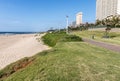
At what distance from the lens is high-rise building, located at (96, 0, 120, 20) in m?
117

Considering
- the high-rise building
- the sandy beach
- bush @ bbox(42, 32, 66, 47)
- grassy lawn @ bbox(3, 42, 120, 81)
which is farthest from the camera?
the high-rise building

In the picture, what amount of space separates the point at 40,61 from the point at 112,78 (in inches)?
124

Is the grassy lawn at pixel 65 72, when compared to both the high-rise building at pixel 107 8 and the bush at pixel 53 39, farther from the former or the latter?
the high-rise building at pixel 107 8

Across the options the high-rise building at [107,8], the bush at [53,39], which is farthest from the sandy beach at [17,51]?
the high-rise building at [107,8]

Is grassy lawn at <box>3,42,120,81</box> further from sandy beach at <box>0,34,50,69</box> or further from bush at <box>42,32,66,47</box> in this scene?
bush at <box>42,32,66,47</box>

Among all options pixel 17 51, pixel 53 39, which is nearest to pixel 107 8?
pixel 53 39

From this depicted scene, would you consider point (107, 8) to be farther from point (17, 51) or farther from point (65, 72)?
point (65, 72)

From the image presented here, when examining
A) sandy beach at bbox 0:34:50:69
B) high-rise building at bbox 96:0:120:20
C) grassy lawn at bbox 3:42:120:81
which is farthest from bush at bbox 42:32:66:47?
high-rise building at bbox 96:0:120:20

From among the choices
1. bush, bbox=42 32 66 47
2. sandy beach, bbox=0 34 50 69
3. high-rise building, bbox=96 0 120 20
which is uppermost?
high-rise building, bbox=96 0 120 20

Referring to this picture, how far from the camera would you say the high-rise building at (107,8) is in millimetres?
117469

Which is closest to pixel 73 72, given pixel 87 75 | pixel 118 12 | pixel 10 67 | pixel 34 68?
pixel 87 75

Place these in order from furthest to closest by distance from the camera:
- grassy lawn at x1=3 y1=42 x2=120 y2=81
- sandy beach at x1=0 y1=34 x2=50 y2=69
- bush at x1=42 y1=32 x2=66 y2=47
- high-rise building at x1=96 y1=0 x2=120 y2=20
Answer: high-rise building at x1=96 y1=0 x2=120 y2=20, bush at x1=42 y1=32 x2=66 y2=47, sandy beach at x1=0 y1=34 x2=50 y2=69, grassy lawn at x1=3 y1=42 x2=120 y2=81

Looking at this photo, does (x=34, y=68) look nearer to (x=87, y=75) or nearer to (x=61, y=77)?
(x=61, y=77)

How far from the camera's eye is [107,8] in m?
130
